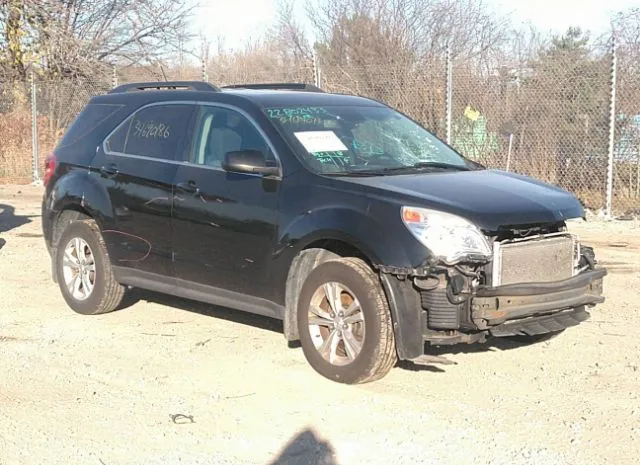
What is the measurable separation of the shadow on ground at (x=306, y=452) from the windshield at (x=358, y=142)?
6.34 ft

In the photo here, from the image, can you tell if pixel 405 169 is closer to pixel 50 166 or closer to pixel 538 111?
pixel 50 166

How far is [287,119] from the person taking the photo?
6367 mm

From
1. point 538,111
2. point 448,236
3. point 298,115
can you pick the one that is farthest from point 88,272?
point 538,111

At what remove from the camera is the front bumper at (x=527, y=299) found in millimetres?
5227

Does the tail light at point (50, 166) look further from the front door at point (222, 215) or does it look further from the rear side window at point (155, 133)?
the front door at point (222, 215)

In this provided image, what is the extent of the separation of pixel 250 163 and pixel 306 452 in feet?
7.25

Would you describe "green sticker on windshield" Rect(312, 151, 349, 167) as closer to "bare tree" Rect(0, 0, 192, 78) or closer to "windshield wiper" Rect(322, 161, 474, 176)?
"windshield wiper" Rect(322, 161, 474, 176)

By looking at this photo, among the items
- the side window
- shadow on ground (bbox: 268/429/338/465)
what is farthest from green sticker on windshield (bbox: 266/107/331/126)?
shadow on ground (bbox: 268/429/338/465)

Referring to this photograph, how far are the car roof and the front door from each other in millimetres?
125

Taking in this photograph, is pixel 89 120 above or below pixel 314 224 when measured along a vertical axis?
above

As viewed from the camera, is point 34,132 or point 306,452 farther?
point 34,132

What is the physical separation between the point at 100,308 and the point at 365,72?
9071 mm

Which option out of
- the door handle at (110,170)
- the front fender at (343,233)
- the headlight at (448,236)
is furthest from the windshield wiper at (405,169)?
the door handle at (110,170)

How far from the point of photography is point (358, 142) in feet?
21.2
